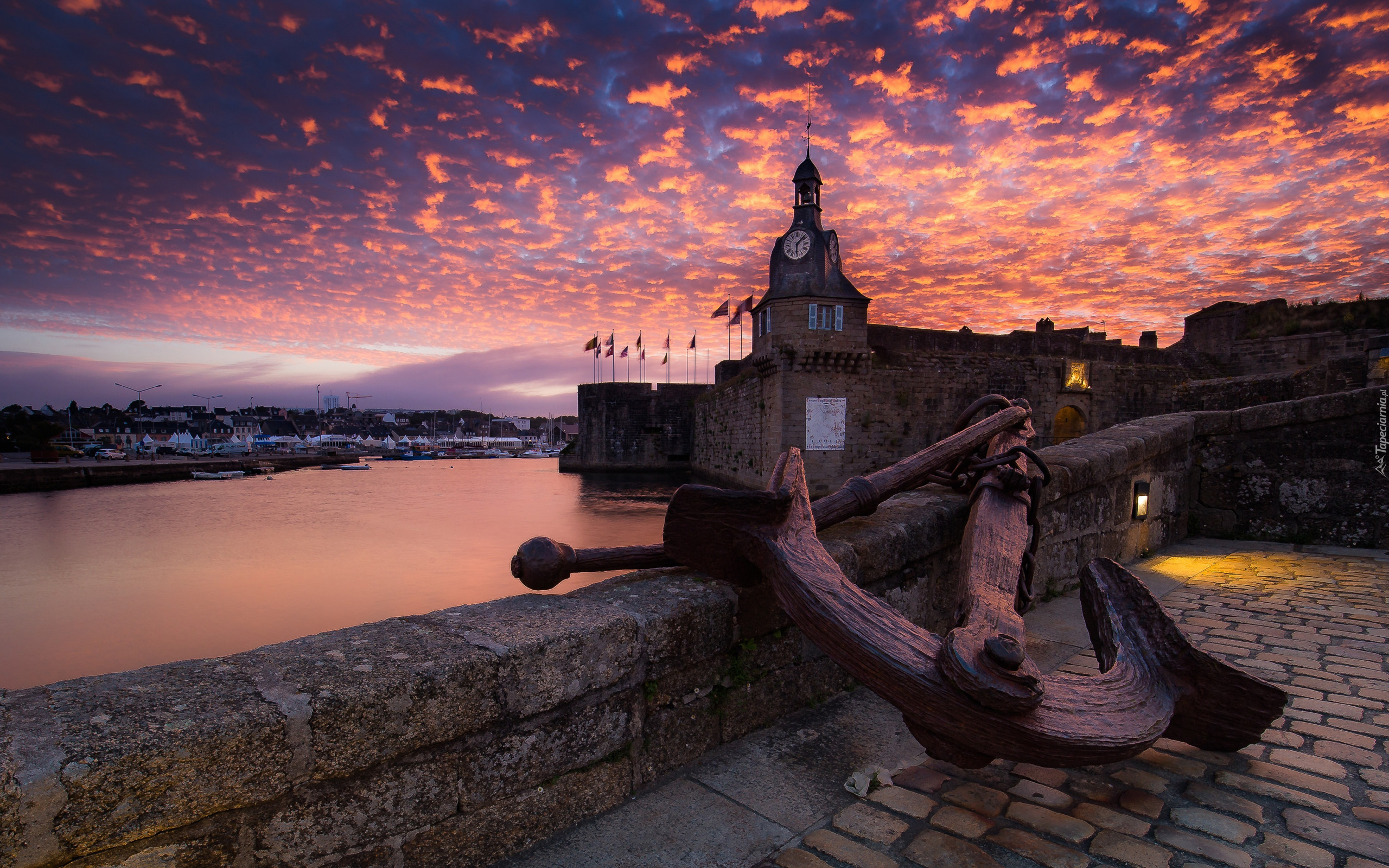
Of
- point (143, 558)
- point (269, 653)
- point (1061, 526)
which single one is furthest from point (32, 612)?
point (1061, 526)

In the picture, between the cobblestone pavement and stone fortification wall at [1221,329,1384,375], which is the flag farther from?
the cobblestone pavement

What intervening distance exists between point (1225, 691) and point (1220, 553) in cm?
488

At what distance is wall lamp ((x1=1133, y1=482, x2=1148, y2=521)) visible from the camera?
5164 millimetres

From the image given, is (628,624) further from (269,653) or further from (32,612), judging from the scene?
(32,612)

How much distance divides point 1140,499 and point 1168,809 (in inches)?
165

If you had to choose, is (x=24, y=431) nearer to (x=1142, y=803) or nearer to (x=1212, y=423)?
Result: (x=1142, y=803)

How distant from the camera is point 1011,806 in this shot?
5.97 ft

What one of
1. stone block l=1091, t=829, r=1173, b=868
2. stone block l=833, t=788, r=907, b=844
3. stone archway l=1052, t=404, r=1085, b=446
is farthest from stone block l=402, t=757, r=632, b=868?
stone archway l=1052, t=404, r=1085, b=446

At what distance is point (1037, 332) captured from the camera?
2236 cm

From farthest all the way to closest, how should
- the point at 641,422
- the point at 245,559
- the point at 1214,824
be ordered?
the point at 641,422 → the point at 245,559 → the point at 1214,824

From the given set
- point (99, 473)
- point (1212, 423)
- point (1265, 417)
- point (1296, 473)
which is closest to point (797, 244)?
point (1212, 423)

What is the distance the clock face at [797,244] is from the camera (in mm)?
19219

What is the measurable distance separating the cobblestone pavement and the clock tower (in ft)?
53.3

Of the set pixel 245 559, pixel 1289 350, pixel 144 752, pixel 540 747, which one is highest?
pixel 1289 350
